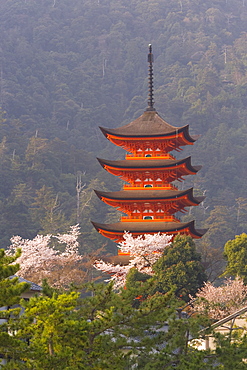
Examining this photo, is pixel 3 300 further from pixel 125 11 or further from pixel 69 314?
pixel 125 11

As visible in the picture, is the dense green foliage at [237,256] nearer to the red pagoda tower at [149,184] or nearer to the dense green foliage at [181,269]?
the dense green foliage at [181,269]

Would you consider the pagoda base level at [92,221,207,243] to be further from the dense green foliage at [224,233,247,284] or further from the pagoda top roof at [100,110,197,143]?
the pagoda top roof at [100,110,197,143]

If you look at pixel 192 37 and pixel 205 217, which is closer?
pixel 205 217

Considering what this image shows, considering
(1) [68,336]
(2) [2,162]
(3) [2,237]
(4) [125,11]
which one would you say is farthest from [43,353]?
(4) [125,11]

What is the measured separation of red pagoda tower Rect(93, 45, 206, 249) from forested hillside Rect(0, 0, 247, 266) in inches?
1176

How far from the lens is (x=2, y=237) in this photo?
80000mm

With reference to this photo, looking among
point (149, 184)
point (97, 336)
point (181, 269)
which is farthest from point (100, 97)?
point (97, 336)

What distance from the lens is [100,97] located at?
136750mm

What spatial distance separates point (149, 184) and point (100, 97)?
89.3 m

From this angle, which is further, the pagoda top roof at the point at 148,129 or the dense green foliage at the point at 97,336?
the pagoda top roof at the point at 148,129

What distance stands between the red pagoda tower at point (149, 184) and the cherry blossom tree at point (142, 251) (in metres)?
1.55

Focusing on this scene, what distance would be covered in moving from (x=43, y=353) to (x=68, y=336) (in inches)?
34.5

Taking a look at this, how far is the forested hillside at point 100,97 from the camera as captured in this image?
9281 cm

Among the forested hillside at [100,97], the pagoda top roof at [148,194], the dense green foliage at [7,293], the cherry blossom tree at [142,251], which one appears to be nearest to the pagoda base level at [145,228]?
the cherry blossom tree at [142,251]
